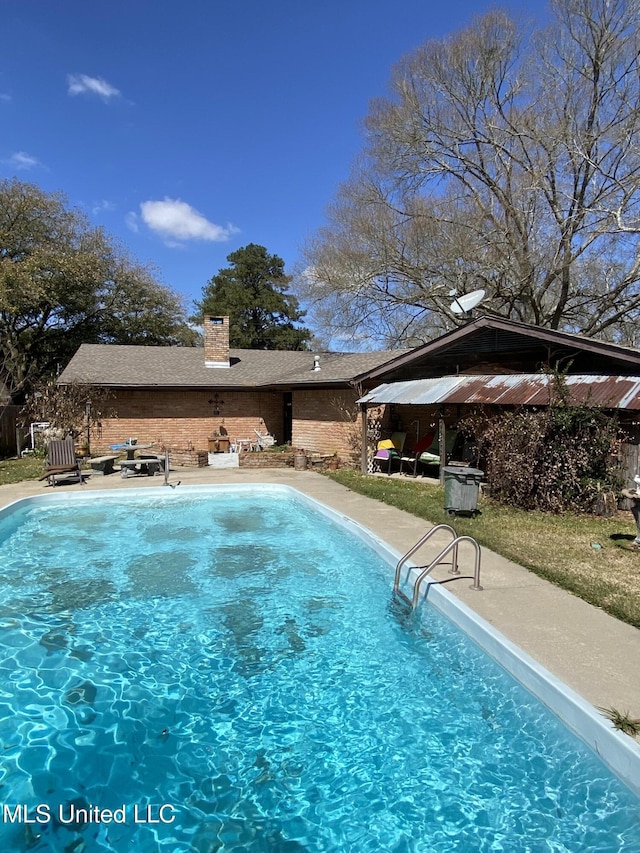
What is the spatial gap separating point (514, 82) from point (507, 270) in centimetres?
677

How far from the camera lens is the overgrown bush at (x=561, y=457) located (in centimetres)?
980

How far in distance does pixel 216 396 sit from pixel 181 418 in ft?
5.56

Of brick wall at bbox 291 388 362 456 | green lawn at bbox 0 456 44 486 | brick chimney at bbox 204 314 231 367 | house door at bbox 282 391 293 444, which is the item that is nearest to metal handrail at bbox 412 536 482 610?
brick wall at bbox 291 388 362 456

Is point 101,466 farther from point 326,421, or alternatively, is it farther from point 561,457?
point 561,457

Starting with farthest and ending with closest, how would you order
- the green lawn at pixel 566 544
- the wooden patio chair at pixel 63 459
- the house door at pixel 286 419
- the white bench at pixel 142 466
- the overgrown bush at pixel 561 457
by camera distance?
1. the house door at pixel 286 419
2. the white bench at pixel 142 466
3. the wooden patio chair at pixel 63 459
4. the overgrown bush at pixel 561 457
5. the green lawn at pixel 566 544

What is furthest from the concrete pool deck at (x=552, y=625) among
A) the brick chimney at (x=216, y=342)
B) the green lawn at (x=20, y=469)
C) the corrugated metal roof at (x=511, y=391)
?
the brick chimney at (x=216, y=342)

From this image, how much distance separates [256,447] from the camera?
68.3 feet

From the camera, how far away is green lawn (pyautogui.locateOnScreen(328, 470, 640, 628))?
5719mm

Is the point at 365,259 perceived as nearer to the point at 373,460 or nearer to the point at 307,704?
the point at 373,460

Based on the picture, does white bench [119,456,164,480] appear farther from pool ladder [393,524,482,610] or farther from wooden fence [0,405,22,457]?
pool ladder [393,524,482,610]

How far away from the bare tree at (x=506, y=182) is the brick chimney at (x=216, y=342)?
4603 mm

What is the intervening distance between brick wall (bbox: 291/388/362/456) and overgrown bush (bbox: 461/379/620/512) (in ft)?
25.7

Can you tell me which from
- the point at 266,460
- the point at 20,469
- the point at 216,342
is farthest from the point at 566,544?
the point at 216,342

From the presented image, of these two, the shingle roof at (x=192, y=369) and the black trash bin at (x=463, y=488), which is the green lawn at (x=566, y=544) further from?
the shingle roof at (x=192, y=369)
